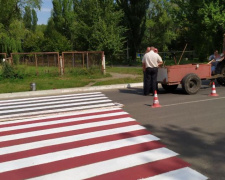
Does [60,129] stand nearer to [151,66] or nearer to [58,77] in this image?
[151,66]

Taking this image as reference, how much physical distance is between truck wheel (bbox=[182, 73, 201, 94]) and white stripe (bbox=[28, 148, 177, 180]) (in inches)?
235

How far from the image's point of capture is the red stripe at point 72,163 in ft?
12.2

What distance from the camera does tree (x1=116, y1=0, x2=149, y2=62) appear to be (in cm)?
3650

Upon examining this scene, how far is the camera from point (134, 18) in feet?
120

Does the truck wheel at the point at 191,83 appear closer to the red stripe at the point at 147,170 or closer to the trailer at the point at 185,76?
the trailer at the point at 185,76

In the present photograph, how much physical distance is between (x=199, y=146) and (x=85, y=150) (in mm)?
2084

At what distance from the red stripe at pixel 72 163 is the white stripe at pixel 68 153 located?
135mm

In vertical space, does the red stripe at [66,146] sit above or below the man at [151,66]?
below

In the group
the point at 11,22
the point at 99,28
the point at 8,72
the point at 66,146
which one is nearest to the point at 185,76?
the point at 66,146

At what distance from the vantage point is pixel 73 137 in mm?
5328

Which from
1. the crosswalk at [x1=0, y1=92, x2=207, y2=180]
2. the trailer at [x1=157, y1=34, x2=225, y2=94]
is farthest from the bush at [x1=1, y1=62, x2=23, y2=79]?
the trailer at [x1=157, y1=34, x2=225, y2=94]

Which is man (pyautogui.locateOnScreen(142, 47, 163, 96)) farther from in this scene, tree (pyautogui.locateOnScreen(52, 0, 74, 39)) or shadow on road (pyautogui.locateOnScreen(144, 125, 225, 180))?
tree (pyautogui.locateOnScreen(52, 0, 74, 39))

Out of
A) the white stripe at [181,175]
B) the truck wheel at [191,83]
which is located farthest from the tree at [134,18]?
the white stripe at [181,175]

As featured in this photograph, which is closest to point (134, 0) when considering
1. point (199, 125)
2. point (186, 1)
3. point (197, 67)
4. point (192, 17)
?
point (186, 1)
